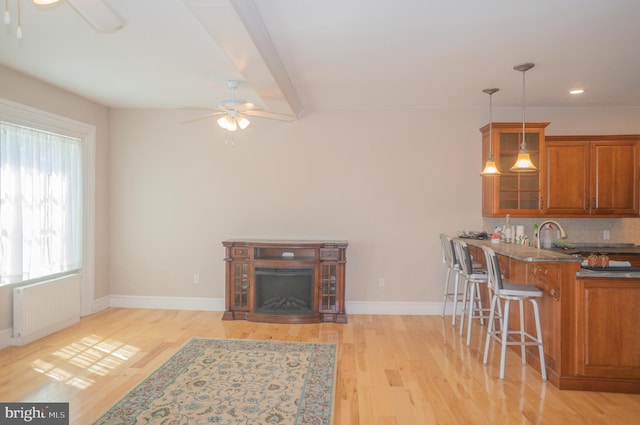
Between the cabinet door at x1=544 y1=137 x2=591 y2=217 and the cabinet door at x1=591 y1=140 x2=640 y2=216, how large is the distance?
116 millimetres

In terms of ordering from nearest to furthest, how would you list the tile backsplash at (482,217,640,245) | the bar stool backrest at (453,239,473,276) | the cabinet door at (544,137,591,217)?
the bar stool backrest at (453,239,473,276) → the cabinet door at (544,137,591,217) → the tile backsplash at (482,217,640,245)

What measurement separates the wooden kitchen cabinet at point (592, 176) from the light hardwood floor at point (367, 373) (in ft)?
7.30

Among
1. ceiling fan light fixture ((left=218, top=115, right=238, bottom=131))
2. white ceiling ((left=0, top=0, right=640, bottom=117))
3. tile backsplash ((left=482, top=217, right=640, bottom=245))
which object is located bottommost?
tile backsplash ((left=482, top=217, right=640, bottom=245))

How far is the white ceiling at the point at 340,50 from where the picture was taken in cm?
283

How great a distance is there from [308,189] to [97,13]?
149 inches

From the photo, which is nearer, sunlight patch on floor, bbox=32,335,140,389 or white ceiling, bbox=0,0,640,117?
white ceiling, bbox=0,0,640,117

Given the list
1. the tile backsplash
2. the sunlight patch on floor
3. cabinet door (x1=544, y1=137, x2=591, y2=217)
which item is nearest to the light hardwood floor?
the sunlight patch on floor

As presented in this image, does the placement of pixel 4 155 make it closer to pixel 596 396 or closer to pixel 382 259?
pixel 382 259

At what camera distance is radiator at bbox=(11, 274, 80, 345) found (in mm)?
4195

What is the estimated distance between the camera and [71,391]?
3160 millimetres

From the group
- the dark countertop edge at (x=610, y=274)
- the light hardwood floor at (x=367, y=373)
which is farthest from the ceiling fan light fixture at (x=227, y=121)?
the dark countertop edge at (x=610, y=274)

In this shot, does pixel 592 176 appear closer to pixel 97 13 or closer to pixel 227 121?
pixel 227 121

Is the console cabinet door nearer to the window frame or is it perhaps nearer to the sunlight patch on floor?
the sunlight patch on floor

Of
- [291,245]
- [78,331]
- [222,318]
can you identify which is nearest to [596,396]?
[291,245]
